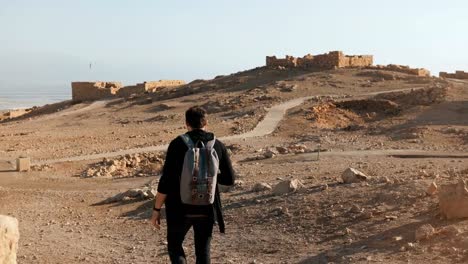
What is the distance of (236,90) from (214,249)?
26.1 meters

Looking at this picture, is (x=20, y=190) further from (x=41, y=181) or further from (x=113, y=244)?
(x=113, y=244)

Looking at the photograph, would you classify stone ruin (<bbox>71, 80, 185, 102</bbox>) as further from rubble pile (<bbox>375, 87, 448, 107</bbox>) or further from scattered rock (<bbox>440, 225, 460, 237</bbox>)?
scattered rock (<bbox>440, 225, 460, 237</bbox>)

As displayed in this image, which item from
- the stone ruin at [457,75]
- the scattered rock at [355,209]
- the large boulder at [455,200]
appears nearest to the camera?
the large boulder at [455,200]

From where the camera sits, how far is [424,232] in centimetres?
750

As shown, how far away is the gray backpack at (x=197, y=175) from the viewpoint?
5.34 meters

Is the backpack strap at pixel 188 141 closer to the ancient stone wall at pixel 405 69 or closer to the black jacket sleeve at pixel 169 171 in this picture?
the black jacket sleeve at pixel 169 171

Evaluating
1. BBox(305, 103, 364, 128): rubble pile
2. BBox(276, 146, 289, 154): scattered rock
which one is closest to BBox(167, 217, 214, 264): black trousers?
BBox(276, 146, 289, 154): scattered rock

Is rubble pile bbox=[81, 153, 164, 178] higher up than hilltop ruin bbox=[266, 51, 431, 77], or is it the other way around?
hilltop ruin bbox=[266, 51, 431, 77]

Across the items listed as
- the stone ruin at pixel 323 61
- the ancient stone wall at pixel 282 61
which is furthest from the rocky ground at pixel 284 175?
the ancient stone wall at pixel 282 61

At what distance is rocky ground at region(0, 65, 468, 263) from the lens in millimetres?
8375

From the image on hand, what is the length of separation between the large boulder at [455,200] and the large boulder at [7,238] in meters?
5.05

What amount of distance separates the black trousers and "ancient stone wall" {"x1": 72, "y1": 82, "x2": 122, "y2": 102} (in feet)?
121

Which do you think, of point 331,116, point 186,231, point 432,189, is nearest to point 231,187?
point 432,189

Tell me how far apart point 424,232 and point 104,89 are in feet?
119
